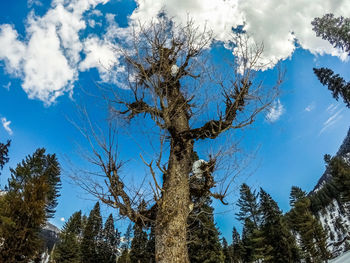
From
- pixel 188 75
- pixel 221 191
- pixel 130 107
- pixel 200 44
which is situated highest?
pixel 200 44

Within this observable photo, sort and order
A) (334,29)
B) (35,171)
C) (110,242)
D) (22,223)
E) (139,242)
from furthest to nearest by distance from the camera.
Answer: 1. (35,171)
2. (334,29)
3. (139,242)
4. (22,223)
5. (110,242)

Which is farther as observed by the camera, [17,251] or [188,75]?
[17,251]

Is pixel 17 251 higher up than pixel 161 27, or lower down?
lower down

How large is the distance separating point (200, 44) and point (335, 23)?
17026 mm

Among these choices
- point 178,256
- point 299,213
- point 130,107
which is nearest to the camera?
point 178,256

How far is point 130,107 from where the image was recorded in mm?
3943

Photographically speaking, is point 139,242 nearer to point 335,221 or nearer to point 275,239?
point 275,239

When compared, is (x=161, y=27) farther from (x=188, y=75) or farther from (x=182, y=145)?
(x=182, y=145)

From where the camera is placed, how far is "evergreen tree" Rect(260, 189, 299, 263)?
21.1 m

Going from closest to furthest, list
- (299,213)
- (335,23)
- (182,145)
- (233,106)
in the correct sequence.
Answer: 1. (182,145)
2. (233,106)
3. (335,23)
4. (299,213)

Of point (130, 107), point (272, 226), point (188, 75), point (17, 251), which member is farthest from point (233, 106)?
point (272, 226)

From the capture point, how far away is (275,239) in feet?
71.9

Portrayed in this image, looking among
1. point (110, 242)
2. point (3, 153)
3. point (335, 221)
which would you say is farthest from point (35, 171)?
point (335, 221)

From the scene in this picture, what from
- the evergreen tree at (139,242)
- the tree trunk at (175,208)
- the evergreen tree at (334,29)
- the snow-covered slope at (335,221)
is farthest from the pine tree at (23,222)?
the snow-covered slope at (335,221)
